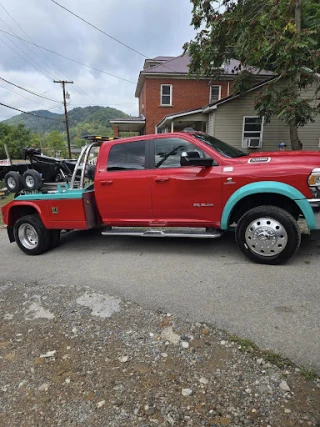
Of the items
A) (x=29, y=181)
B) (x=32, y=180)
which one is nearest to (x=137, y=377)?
(x=32, y=180)

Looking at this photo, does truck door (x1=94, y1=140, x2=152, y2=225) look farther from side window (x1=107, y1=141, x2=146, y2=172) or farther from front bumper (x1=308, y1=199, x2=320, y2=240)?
front bumper (x1=308, y1=199, x2=320, y2=240)

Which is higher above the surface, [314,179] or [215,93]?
[215,93]

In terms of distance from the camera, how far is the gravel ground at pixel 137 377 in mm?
1749

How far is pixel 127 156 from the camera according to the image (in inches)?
179

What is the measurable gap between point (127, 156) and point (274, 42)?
683 cm

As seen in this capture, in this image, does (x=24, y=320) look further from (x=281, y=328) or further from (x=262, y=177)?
(x=262, y=177)

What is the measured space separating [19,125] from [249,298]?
65111mm

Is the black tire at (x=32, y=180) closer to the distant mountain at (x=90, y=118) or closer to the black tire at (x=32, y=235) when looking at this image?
the black tire at (x=32, y=235)

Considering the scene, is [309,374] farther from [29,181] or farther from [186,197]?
[29,181]

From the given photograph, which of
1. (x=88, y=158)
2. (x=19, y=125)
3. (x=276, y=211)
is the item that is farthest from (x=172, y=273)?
(x=19, y=125)

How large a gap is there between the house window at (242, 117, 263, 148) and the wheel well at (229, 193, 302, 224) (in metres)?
11.9

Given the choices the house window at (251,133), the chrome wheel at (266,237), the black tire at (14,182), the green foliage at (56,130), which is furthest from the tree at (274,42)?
the green foliage at (56,130)

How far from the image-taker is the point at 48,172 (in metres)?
12.5

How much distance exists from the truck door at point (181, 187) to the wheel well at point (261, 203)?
1.06 feet
